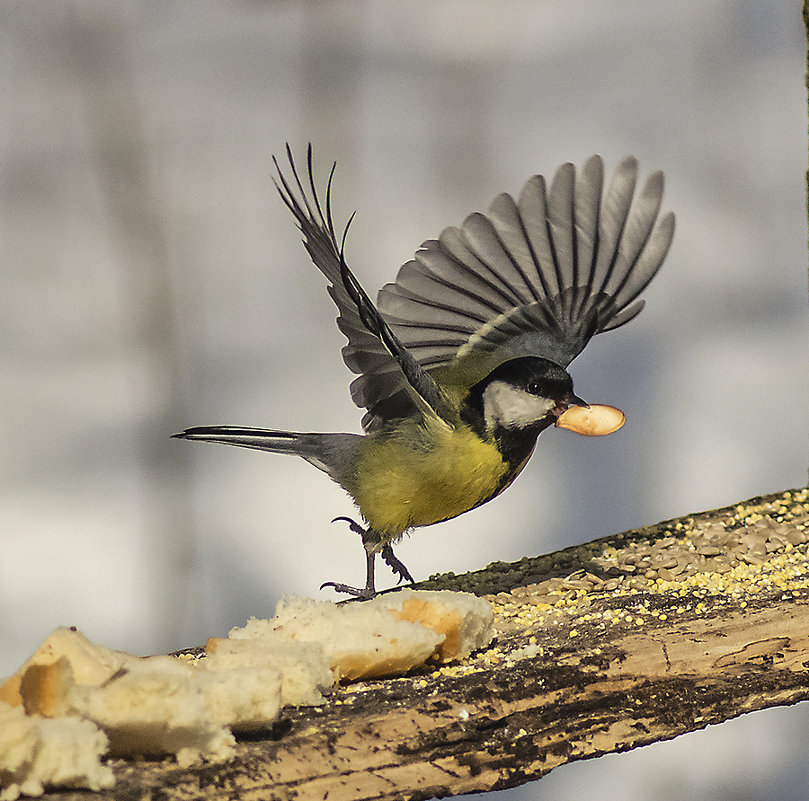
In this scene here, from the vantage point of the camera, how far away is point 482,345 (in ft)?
6.27

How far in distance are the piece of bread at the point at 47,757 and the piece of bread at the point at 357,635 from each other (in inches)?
15.2

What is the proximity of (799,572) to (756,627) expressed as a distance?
26 centimetres

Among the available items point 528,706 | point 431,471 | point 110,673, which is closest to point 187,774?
point 110,673

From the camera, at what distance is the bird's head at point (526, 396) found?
172cm

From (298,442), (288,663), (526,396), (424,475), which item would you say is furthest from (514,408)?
(288,663)

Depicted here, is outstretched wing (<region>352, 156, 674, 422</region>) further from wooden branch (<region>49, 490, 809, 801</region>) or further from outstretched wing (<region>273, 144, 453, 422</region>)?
wooden branch (<region>49, 490, 809, 801</region>)

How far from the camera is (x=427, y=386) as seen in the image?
165 cm

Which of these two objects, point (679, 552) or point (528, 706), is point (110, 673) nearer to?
point (528, 706)

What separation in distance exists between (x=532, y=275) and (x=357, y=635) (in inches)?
30.8

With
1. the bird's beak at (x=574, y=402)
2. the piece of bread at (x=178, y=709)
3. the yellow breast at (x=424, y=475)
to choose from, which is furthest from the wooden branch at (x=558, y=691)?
the bird's beak at (x=574, y=402)

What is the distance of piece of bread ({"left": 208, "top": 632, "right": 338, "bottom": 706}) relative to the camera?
4.09 ft

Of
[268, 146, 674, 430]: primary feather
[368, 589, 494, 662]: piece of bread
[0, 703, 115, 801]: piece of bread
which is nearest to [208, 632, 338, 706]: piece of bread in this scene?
[368, 589, 494, 662]: piece of bread

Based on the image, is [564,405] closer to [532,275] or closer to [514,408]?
[514,408]

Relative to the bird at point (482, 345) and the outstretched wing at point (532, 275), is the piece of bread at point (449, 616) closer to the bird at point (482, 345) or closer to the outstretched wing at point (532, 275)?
the bird at point (482, 345)
